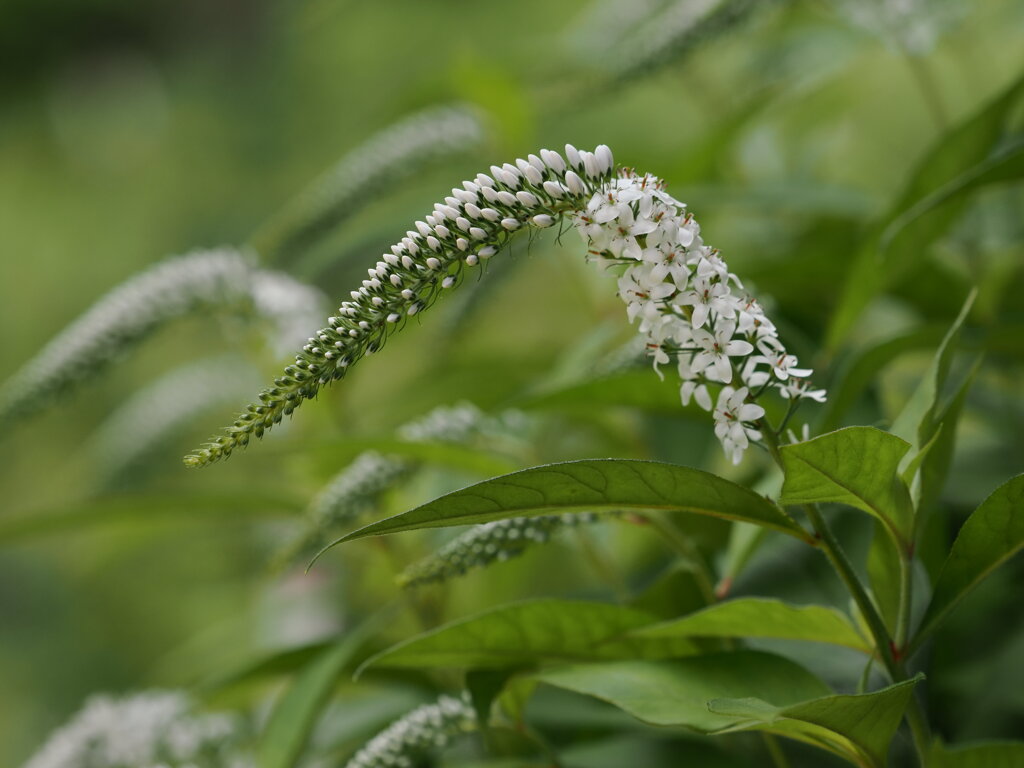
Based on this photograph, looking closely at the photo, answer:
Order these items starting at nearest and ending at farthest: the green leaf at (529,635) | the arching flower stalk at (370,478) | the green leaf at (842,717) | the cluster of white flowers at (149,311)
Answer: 1. the green leaf at (842,717)
2. the green leaf at (529,635)
3. the arching flower stalk at (370,478)
4. the cluster of white flowers at (149,311)

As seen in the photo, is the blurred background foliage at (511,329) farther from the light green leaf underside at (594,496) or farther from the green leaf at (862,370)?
the light green leaf underside at (594,496)

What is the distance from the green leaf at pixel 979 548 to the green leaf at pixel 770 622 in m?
0.03

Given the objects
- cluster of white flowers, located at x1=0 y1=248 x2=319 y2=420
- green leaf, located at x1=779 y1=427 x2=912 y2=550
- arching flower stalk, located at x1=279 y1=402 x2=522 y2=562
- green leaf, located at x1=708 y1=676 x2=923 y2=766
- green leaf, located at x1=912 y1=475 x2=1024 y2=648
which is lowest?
green leaf, located at x1=708 y1=676 x2=923 y2=766

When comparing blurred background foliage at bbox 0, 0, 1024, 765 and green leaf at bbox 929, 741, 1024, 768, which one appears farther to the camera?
blurred background foliage at bbox 0, 0, 1024, 765

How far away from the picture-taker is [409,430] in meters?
0.63

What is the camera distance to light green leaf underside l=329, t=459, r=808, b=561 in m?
0.36

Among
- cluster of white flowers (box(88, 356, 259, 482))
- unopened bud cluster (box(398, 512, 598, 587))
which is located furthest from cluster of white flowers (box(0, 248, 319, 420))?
unopened bud cluster (box(398, 512, 598, 587))

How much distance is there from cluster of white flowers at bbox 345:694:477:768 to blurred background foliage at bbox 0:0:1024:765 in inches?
3.9

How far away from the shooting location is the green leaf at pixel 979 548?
15.6 inches

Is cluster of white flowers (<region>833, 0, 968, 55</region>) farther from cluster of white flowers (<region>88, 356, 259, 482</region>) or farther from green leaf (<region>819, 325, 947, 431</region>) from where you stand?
cluster of white flowers (<region>88, 356, 259, 482</region>)

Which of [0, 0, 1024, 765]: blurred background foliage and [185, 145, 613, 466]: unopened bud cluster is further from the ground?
[0, 0, 1024, 765]: blurred background foliage

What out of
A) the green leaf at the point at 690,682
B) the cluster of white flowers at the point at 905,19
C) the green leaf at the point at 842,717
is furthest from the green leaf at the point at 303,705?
the cluster of white flowers at the point at 905,19

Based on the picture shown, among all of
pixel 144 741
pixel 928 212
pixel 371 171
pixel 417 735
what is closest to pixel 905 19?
pixel 928 212

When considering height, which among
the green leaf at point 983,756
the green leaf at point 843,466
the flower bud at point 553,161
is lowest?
the green leaf at point 983,756
